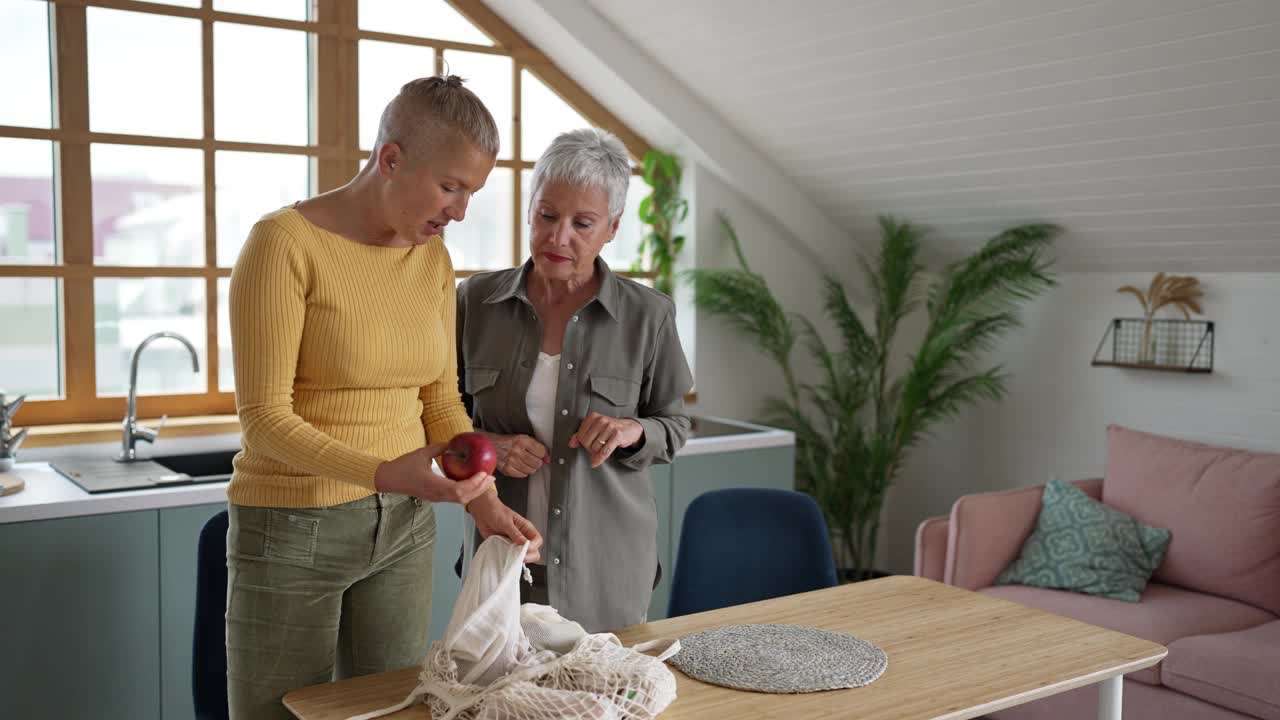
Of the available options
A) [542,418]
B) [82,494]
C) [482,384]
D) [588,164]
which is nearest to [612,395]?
[542,418]

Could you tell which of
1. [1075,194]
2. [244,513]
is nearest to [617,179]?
[244,513]

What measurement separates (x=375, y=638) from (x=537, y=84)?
10.1 ft

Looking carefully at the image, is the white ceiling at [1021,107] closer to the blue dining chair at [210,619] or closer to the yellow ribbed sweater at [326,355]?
the yellow ribbed sweater at [326,355]

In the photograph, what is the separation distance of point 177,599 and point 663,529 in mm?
1527

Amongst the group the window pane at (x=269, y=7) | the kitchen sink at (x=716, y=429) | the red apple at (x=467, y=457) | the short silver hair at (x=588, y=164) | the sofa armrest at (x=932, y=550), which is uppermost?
the window pane at (x=269, y=7)

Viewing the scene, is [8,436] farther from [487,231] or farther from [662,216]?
[662,216]

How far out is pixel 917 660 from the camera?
73.7 inches

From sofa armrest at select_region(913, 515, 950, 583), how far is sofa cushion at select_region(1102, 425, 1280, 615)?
62cm

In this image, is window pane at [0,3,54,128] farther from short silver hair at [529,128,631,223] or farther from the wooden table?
the wooden table

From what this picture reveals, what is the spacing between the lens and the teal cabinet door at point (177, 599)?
2891mm

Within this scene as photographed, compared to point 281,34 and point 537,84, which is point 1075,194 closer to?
point 537,84

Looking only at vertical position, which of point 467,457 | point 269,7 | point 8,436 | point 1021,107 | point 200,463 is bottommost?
point 200,463

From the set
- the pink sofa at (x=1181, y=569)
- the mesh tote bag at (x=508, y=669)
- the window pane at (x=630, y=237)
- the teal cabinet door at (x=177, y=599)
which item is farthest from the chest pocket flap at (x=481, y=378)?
the window pane at (x=630, y=237)

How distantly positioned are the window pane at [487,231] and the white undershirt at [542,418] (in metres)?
2.27
